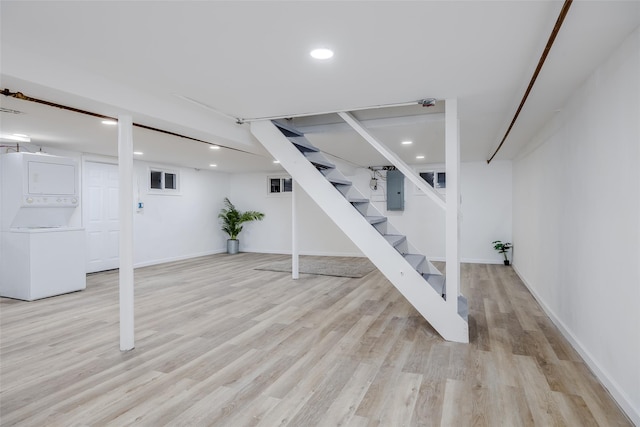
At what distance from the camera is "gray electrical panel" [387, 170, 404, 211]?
320 inches

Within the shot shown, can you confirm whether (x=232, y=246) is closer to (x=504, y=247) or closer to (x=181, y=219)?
(x=181, y=219)

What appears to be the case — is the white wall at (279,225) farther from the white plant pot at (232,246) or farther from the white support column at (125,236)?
the white support column at (125,236)

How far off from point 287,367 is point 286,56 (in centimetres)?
228

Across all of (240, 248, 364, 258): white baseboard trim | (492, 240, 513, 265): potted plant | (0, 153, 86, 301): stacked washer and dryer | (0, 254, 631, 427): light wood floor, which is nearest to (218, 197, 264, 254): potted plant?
(240, 248, 364, 258): white baseboard trim

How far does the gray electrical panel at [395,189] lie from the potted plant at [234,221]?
3.54 m

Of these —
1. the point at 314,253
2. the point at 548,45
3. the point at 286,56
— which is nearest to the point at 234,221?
the point at 314,253

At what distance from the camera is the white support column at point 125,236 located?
3.10 metres

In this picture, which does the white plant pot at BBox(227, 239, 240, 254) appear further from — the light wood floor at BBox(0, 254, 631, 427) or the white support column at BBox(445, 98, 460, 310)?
the white support column at BBox(445, 98, 460, 310)

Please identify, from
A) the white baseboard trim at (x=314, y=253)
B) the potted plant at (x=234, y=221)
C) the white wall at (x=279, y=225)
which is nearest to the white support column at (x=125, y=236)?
the white wall at (x=279, y=225)

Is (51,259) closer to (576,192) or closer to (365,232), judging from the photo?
(365,232)

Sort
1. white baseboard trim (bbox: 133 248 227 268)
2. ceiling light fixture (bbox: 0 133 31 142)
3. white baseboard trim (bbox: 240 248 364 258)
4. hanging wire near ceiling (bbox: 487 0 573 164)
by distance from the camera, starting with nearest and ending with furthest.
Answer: hanging wire near ceiling (bbox: 487 0 573 164), ceiling light fixture (bbox: 0 133 31 142), white baseboard trim (bbox: 133 248 227 268), white baseboard trim (bbox: 240 248 364 258)

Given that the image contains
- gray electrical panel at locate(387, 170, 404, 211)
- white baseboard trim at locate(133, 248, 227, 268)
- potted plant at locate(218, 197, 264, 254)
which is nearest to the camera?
white baseboard trim at locate(133, 248, 227, 268)

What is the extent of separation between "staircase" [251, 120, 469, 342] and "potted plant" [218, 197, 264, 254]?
206 inches

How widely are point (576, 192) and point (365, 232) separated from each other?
189 centimetres
